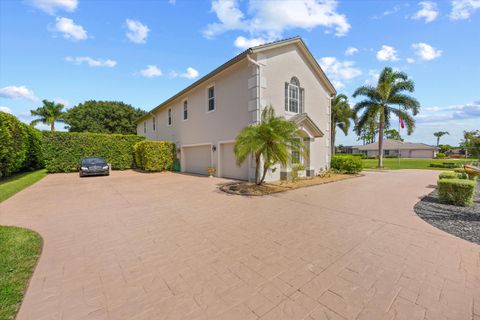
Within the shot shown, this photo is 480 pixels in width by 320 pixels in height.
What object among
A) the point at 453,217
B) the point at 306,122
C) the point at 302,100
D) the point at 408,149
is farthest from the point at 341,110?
the point at 408,149

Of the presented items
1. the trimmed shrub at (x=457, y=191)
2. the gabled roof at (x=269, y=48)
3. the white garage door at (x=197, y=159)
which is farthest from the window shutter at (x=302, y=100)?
the trimmed shrub at (x=457, y=191)

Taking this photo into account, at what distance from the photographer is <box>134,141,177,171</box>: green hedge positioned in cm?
1722

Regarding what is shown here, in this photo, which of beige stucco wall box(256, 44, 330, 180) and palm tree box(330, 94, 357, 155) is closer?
beige stucco wall box(256, 44, 330, 180)

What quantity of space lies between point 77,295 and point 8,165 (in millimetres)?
14802

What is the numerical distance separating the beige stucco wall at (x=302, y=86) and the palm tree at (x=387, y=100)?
9.92 metres

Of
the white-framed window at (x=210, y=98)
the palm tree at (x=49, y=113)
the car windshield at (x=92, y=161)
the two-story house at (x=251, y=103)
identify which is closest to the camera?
the two-story house at (x=251, y=103)

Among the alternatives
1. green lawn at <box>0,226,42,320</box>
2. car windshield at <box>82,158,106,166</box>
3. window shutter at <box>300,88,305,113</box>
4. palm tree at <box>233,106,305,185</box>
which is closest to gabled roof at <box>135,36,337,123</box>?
window shutter at <box>300,88,305,113</box>

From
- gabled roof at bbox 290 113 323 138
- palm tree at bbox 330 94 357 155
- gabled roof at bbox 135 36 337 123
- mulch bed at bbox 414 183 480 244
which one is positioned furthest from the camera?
palm tree at bbox 330 94 357 155

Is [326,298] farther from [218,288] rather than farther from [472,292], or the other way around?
[472,292]

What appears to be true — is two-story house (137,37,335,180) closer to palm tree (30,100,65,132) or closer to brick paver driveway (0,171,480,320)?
brick paver driveway (0,171,480,320)

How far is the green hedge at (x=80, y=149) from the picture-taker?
54.7ft

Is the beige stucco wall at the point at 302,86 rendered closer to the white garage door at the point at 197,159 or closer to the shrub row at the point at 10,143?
the white garage door at the point at 197,159

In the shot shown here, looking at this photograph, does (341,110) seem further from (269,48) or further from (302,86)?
(269,48)

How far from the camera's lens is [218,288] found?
2889 mm
